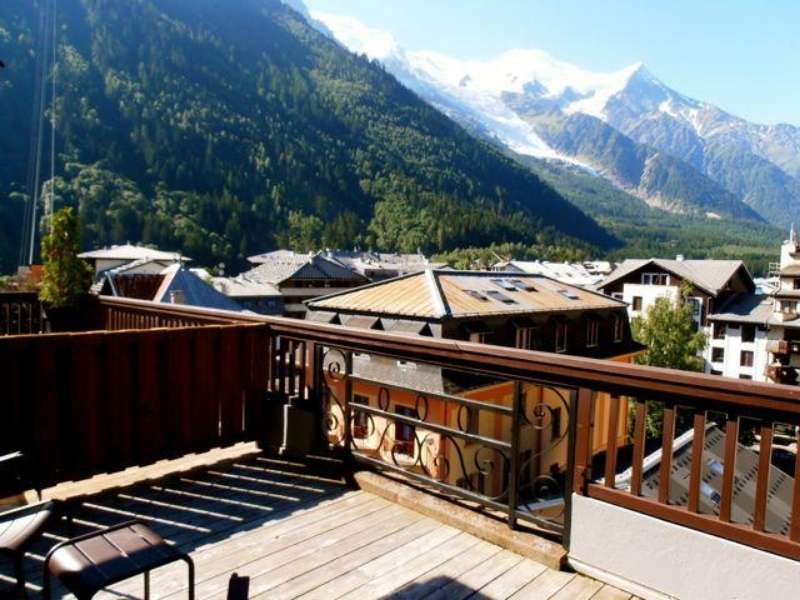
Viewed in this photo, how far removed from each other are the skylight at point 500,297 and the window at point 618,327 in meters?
5.90

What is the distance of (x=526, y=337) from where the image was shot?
20500 millimetres

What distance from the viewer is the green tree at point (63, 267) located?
7152mm

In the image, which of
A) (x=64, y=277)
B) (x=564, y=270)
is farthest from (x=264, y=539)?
(x=564, y=270)

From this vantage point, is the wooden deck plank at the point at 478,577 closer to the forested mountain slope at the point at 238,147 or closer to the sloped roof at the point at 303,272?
the sloped roof at the point at 303,272

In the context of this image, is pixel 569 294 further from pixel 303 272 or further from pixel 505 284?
pixel 303 272

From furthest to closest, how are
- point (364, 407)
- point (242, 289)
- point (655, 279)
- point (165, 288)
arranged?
1. point (242, 289)
2. point (655, 279)
3. point (165, 288)
4. point (364, 407)

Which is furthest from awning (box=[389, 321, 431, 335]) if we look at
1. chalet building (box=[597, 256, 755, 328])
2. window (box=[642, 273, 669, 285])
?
window (box=[642, 273, 669, 285])

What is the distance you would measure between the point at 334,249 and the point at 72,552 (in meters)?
93.1

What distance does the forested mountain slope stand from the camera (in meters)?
81.1

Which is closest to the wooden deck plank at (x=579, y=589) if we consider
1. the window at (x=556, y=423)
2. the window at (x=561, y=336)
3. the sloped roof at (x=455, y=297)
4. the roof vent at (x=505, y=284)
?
the window at (x=556, y=423)

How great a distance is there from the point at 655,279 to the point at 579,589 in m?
43.4

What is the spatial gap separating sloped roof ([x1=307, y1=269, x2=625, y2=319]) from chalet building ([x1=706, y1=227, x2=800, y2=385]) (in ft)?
50.2

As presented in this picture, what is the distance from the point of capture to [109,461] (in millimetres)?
3176

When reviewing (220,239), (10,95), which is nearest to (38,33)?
(10,95)
